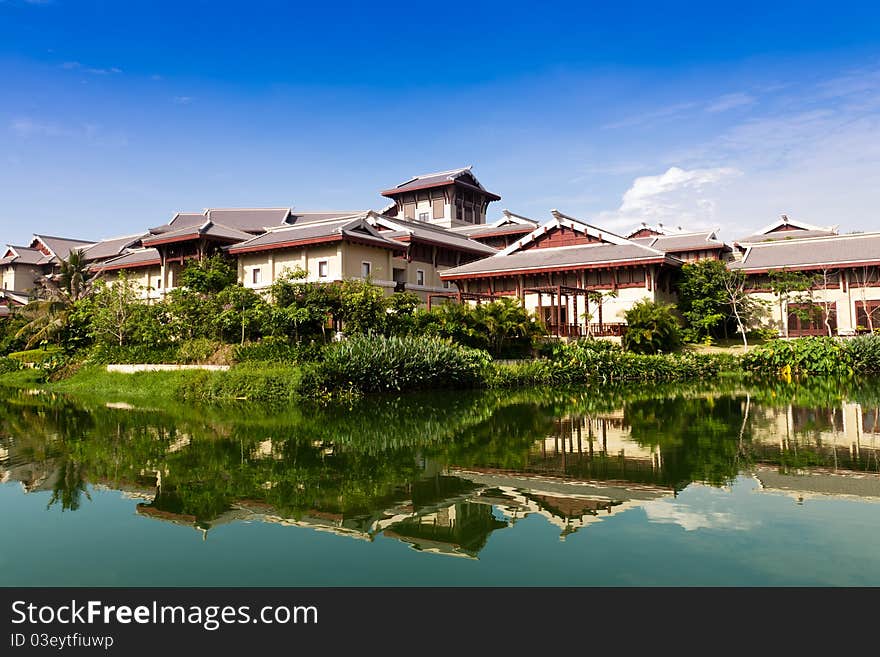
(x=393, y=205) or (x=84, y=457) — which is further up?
(x=393, y=205)

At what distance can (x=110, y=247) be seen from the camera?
149ft

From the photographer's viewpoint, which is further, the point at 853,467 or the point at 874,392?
the point at 874,392

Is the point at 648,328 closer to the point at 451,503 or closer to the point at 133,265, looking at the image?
the point at 451,503

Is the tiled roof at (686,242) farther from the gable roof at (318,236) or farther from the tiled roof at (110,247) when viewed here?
the tiled roof at (110,247)

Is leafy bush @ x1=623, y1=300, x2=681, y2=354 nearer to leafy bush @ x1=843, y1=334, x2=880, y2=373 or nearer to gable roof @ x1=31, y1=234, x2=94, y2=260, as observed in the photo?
leafy bush @ x1=843, y1=334, x2=880, y2=373

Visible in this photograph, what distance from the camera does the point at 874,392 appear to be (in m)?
17.8

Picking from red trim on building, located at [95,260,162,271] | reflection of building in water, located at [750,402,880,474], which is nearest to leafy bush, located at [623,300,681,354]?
reflection of building in water, located at [750,402,880,474]

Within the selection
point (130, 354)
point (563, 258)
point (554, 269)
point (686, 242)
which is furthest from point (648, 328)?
point (130, 354)

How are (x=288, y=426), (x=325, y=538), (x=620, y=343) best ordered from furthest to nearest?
(x=620, y=343), (x=288, y=426), (x=325, y=538)

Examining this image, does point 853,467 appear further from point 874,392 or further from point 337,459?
point 874,392

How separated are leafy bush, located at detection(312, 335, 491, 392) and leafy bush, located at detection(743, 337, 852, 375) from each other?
12.6 meters
